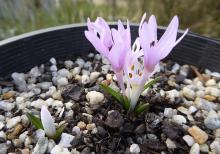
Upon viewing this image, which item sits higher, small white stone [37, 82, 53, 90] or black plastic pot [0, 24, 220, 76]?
black plastic pot [0, 24, 220, 76]

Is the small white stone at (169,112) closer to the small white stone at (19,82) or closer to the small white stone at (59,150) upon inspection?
the small white stone at (59,150)

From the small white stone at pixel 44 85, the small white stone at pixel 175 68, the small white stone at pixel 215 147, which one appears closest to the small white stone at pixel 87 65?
the small white stone at pixel 44 85

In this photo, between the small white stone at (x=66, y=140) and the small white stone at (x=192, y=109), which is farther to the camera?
the small white stone at (x=192, y=109)

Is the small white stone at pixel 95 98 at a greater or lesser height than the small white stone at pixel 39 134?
greater

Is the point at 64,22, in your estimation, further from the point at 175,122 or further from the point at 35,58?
the point at 175,122

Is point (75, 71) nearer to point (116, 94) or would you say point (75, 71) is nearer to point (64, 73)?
point (64, 73)

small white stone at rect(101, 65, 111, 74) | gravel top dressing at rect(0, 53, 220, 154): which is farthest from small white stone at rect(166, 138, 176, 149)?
small white stone at rect(101, 65, 111, 74)

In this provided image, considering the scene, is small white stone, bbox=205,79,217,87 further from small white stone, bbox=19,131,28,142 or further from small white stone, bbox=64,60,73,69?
small white stone, bbox=19,131,28,142
